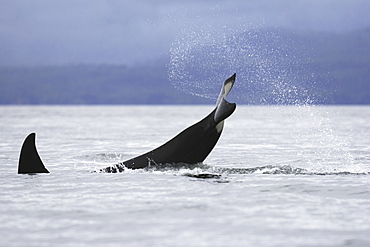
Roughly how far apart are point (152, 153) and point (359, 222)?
6444 mm

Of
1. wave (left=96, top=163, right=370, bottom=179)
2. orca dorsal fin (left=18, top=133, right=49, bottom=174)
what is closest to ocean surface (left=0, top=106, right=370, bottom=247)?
wave (left=96, top=163, right=370, bottom=179)

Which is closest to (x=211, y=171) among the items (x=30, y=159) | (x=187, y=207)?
(x=30, y=159)

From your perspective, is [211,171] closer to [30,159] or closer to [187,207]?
[30,159]

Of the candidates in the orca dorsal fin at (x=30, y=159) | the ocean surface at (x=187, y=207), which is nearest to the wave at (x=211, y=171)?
the ocean surface at (x=187, y=207)

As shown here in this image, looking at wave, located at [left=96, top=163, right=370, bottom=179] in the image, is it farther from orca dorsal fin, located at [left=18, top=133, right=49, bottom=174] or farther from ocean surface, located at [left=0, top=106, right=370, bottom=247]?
orca dorsal fin, located at [left=18, top=133, right=49, bottom=174]

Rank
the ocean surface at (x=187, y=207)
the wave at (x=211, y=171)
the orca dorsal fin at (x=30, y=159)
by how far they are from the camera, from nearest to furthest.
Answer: the ocean surface at (x=187, y=207)
the wave at (x=211, y=171)
the orca dorsal fin at (x=30, y=159)

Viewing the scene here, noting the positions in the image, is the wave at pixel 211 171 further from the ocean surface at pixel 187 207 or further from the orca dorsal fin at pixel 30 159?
the orca dorsal fin at pixel 30 159

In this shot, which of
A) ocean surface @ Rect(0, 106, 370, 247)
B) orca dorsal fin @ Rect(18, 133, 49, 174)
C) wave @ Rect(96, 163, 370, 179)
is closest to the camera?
ocean surface @ Rect(0, 106, 370, 247)

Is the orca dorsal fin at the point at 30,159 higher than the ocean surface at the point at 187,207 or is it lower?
higher

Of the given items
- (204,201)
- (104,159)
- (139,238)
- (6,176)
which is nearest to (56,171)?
(6,176)

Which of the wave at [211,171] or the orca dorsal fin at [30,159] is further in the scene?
the orca dorsal fin at [30,159]

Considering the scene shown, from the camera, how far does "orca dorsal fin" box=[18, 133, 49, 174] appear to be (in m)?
13.5

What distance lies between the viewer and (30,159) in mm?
14016

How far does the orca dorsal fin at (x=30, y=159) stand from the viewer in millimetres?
13528
